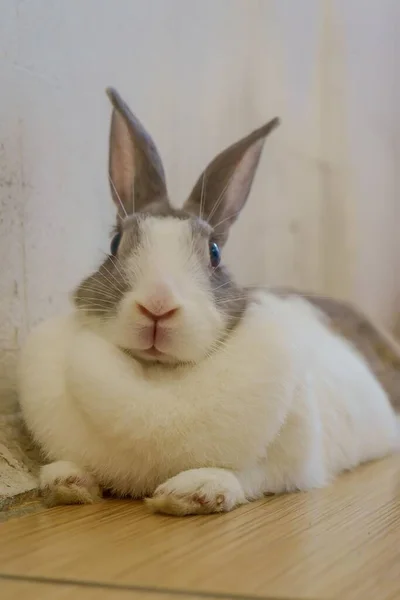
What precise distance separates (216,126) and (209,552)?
1.41 meters

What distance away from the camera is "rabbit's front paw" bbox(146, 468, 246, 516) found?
101cm

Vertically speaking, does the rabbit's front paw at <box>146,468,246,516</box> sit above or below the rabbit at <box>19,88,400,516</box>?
below

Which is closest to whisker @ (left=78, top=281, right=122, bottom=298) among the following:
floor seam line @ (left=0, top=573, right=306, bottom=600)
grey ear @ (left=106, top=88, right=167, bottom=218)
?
grey ear @ (left=106, top=88, right=167, bottom=218)

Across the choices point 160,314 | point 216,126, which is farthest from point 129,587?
point 216,126

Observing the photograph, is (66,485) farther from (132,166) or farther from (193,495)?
(132,166)

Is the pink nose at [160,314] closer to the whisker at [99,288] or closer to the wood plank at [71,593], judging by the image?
the whisker at [99,288]

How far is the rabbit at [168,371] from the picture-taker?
41.4 inches

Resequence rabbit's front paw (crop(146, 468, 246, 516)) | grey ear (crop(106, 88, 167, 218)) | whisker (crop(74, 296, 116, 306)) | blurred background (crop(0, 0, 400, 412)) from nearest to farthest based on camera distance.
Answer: rabbit's front paw (crop(146, 468, 246, 516)) < whisker (crop(74, 296, 116, 306)) < grey ear (crop(106, 88, 167, 218)) < blurred background (crop(0, 0, 400, 412))

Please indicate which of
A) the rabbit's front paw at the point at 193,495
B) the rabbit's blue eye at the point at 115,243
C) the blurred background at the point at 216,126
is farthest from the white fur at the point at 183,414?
the blurred background at the point at 216,126

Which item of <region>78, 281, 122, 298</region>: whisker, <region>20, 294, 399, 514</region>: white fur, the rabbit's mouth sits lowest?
<region>20, 294, 399, 514</region>: white fur

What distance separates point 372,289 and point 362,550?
2.02 m

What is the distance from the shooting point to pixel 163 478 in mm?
1088

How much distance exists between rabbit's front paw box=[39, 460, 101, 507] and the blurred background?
0.99 feet

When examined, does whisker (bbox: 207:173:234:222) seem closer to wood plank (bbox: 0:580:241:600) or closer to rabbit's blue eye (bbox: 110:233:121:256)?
rabbit's blue eye (bbox: 110:233:121:256)
